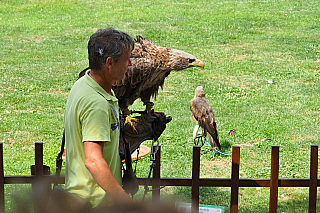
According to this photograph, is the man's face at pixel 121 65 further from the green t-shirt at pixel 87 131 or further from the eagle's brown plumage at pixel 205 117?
the eagle's brown plumage at pixel 205 117

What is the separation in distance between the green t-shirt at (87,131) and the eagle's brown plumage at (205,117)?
14.0ft

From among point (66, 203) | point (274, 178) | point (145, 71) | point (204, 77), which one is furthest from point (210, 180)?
point (204, 77)

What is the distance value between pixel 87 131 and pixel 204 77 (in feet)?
29.2

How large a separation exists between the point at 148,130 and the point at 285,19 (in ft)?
45.0

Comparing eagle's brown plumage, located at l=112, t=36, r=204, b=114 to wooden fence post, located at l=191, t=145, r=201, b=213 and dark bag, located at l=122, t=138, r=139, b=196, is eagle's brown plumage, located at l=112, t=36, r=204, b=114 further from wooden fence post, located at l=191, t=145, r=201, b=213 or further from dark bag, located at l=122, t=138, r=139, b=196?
dark bag, located at l=122, t=138, r=139, b=196

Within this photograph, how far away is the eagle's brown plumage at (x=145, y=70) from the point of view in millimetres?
5215

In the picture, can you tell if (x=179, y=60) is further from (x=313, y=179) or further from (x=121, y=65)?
(x=121, y=65)

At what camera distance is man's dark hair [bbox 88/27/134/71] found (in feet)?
8.98

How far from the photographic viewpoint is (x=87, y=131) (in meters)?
2.65

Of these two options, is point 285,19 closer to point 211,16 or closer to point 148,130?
point 211,16

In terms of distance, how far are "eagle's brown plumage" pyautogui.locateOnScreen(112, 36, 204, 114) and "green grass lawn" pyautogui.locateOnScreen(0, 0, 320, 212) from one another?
1330mm

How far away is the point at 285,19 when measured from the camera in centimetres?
1658

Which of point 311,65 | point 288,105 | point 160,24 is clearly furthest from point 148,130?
point 160,24

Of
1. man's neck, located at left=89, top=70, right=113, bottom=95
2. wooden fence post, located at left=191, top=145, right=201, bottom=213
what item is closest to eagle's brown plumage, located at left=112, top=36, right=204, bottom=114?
wooden fence post, located at left=191, top=145, right=201, bottom=213
